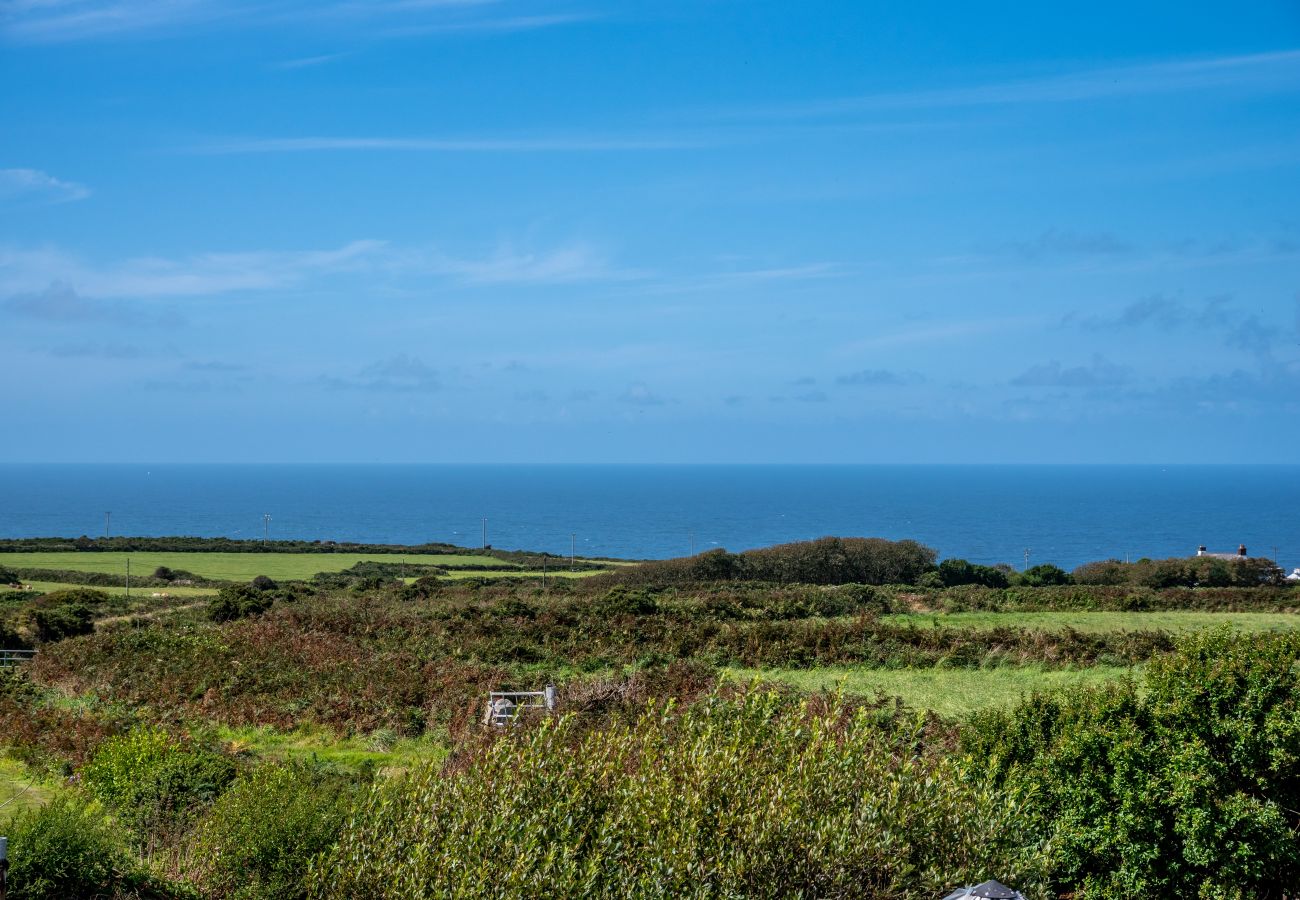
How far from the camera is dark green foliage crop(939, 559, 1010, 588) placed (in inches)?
2089

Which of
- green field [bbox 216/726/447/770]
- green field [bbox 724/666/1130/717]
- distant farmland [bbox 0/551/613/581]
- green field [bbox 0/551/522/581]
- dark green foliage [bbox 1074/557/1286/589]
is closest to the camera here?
green field [bbox 216/726/447/770]

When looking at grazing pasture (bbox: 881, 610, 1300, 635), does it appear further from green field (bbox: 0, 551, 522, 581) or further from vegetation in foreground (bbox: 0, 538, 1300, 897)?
green field (bbox: 0, 551, 522, 581)

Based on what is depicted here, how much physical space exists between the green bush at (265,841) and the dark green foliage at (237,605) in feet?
85.4

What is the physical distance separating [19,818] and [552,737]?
633 centimetres

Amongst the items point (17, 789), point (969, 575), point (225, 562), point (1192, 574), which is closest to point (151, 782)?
point (17, 789)

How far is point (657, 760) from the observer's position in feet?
36.2

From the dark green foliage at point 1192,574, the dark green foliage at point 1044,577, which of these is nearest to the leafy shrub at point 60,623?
the dark green foliage at point 1044,577

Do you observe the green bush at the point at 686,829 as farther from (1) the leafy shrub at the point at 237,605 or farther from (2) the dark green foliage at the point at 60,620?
(2) the dark green foliage at the point at 60,620

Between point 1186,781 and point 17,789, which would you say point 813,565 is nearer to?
point 17,789

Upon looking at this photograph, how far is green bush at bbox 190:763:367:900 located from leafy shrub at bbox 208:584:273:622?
26.0 meters

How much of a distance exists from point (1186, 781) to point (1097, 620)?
2269 centimetres

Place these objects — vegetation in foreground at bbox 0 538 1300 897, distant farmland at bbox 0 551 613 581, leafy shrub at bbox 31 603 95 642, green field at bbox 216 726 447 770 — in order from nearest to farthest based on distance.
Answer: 1. vegetation in foreground at bbox 0 538 1300 897
2. green field at bbox 216 726 447 770
3. leafy shrub at bbox 31 603 95 642
4. distant farmland at bbox 0 551 613 581

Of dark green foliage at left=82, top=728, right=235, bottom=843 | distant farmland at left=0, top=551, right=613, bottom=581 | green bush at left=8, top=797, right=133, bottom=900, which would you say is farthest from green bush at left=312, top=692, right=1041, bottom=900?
distant farmland at left=0, top=551, right=613, bottom=581

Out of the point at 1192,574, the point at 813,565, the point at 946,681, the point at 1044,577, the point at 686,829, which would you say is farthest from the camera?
the point at 813,565
